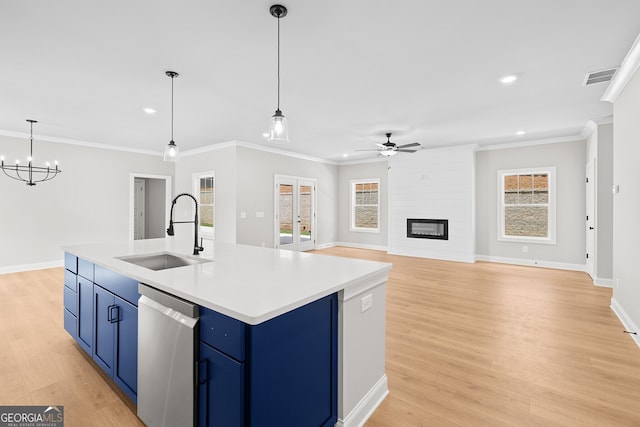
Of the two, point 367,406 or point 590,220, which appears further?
point 590,220

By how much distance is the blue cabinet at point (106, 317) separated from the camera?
1.84m

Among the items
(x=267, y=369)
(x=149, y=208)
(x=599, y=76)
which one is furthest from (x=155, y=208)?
(x=599, y=76)

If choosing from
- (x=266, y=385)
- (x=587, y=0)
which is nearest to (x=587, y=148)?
(x=587, y=0)

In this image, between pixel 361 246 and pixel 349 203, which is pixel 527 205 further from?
pixel 349 203

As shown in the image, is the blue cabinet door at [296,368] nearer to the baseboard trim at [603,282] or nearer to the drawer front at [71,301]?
the drawer front at [71,301]

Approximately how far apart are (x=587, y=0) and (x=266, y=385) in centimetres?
301

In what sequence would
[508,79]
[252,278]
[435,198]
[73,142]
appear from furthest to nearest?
A: [435,198] → [73,142] → [508,79] → [252,278]

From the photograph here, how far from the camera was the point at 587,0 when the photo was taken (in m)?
2.03

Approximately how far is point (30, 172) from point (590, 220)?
10.0 m

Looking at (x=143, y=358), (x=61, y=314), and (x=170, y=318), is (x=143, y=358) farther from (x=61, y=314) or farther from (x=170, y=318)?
(x=61, y=314)

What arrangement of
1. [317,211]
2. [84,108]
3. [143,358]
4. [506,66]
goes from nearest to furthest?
1. [143,358]
2. [506,66]
3. [84,108]
4. [317,211]

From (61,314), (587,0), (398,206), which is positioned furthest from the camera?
(398,206)

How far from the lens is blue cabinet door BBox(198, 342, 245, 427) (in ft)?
3.92

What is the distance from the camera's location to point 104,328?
214 centimetres
